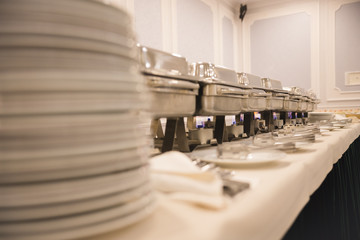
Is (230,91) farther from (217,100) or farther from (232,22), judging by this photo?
(232,22)

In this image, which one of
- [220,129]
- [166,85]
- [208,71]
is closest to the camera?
[166,85]

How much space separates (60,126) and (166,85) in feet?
2.05

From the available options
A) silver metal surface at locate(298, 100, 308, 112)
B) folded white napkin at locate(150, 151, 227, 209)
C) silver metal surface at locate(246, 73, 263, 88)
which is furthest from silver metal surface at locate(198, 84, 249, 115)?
silver metal surface at locate(298, 100, 308, 112)

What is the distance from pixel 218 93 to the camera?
116cm

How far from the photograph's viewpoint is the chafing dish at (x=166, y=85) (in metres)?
0.89

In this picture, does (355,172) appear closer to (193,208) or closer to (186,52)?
(193,208)

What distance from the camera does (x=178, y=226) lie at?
1.16 feet

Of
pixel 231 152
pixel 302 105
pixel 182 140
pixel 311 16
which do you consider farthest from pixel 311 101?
pixel 311 16

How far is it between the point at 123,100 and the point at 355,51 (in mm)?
6277

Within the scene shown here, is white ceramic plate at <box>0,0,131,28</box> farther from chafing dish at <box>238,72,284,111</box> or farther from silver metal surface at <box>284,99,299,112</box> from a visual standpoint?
silver metal surface at <box>284,99,299,112</box>

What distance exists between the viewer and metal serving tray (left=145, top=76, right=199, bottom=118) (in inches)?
34.9

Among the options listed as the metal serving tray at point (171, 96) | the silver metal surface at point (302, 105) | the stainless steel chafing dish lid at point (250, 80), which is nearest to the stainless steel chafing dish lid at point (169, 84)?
the metal serving tray at point (171, 96)

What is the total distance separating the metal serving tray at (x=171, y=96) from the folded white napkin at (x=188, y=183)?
368 mm

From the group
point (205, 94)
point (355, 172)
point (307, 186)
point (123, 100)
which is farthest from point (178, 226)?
point (355, 172)
